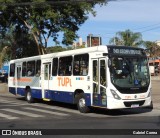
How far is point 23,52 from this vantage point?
53.4m

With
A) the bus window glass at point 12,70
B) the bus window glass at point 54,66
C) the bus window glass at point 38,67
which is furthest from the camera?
the bus window glass at point 12,70

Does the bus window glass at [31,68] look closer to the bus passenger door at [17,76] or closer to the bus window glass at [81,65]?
the bus passenger door at [17,76]

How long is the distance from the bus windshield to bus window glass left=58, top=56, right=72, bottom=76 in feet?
10.7

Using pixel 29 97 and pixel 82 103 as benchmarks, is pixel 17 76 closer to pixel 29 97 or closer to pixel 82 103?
pixel 29 97

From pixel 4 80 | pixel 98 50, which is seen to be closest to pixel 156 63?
pixel 4 80

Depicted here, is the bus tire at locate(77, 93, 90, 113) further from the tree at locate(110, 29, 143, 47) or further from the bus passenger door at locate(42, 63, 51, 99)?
the tree at locate(110, 29, 143, 47)

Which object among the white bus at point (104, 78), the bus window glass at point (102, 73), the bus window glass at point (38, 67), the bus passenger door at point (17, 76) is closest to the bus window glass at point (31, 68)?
the bus window glass at point (38, 67)

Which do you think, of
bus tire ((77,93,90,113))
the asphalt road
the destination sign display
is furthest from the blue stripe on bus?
the destination sign display

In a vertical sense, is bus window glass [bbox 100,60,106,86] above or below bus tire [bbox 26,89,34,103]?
above

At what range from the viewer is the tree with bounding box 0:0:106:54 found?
119 ft

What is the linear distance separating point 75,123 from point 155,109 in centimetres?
692

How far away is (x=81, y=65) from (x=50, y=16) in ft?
57.7

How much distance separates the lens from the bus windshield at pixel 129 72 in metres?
17.1

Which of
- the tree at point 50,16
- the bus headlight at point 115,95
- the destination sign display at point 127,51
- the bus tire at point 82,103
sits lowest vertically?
the bus tire at point 82,103
